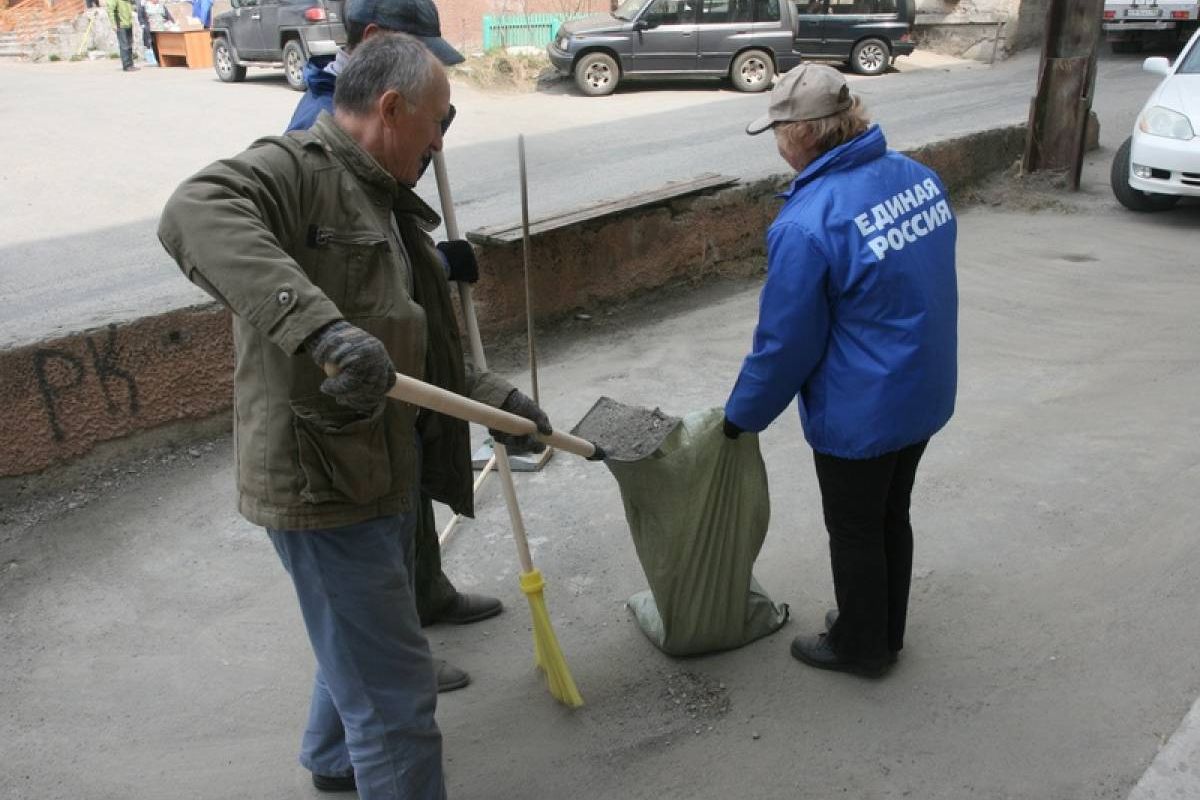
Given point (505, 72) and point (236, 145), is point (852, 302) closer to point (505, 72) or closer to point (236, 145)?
point (236, 145)

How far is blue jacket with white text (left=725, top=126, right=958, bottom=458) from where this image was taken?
254 cm


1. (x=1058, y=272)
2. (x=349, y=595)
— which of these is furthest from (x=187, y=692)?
(x=1058, y=272)

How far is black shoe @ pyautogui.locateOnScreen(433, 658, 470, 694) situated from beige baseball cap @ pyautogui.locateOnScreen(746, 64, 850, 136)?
1.81 m

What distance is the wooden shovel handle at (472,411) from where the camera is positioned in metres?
1.99

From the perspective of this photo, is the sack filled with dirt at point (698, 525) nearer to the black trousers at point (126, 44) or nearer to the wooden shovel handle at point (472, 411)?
the wooden shovel handle at point (472, 411)

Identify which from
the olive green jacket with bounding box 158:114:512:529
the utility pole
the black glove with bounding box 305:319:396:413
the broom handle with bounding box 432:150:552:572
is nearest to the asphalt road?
the utility pole

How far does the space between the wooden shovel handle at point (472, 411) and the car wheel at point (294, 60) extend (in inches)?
583

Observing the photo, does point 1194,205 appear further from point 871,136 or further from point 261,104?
point 261,104

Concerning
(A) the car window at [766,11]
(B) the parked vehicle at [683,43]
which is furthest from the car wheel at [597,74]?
(A) the car window at [766,11]

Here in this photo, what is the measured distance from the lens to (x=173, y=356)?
4.31 metres

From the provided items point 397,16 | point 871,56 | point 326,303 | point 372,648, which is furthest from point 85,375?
point 871,56

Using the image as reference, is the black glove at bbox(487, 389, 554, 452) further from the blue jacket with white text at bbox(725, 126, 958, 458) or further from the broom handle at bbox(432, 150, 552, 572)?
the blue jacket with white text at bbox(725, 126, 958, 458)

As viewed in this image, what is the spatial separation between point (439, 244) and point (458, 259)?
101 mm

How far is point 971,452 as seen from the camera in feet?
14.4
